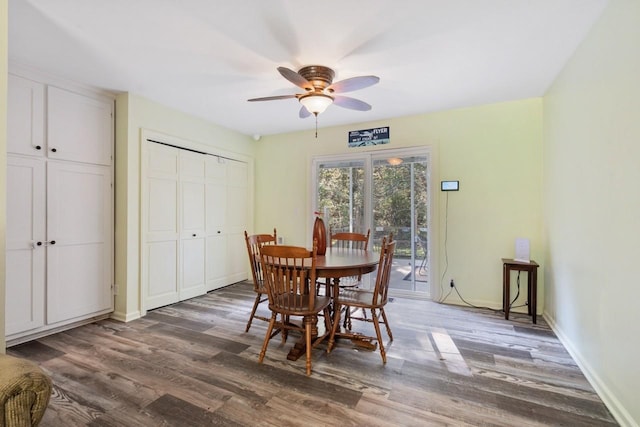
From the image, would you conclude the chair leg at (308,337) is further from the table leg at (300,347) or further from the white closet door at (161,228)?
the white closet door at (161,228)

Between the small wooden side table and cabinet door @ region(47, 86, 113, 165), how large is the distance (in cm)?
439

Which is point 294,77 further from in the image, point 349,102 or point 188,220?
point 188,220

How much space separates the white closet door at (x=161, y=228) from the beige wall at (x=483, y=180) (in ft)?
8.72

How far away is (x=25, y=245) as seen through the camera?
261 cm

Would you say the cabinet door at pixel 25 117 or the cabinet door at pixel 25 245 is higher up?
the cabinet door at pixel 25 117

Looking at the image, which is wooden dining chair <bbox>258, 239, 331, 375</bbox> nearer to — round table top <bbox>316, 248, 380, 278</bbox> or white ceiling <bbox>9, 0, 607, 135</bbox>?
round table top <bbox>316, 248, 380, 278</bbox>

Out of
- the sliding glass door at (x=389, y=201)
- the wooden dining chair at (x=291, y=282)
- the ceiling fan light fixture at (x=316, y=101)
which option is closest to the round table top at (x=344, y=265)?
the wooden dining chair at (x=291, y=282)

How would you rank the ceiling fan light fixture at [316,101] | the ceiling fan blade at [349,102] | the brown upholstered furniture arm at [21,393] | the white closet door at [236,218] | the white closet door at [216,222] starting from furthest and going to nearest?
the white closet door at [236,218] → the white closet door at [216,222] → the ceiling fan blade at [349,102] → the ceiling fan light fixture at [316,101] → the brown upholstered furniture arm at [21,393]

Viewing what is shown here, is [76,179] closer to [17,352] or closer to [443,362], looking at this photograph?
[17,352]

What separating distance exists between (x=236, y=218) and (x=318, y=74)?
2849 mm

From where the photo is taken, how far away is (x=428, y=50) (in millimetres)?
2336

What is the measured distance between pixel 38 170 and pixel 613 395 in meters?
4.56

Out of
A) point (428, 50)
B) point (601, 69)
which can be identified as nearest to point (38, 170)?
point (428, 50)

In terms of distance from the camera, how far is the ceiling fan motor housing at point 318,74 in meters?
2.51
